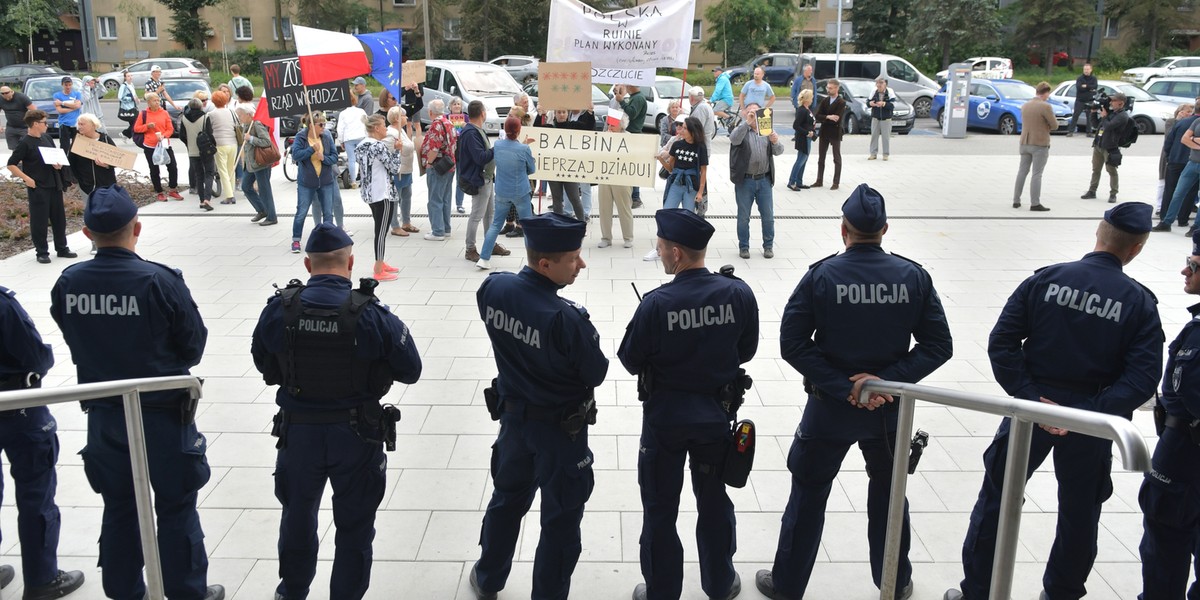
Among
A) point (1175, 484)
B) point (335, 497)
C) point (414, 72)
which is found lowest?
point (335, 497)

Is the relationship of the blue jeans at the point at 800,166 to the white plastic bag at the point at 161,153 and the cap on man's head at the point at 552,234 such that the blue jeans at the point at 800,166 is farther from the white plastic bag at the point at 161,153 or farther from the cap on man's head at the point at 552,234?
the cap on man's head at the point at 552,234

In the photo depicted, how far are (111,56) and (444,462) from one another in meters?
53.0

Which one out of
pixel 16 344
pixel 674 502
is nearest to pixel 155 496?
pixel 16 344

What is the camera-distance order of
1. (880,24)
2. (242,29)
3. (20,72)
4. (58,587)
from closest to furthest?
1. (58,587)
2. (20,72)
3. (880,24)
4. (242,29)

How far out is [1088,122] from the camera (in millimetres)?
24359

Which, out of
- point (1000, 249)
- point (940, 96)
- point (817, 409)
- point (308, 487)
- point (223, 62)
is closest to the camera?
point (308, 487)

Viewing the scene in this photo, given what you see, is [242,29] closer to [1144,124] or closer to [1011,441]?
[1144,124]

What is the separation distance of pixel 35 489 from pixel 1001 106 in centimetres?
2576

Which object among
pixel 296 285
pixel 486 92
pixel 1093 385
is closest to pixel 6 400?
pixel 296 285

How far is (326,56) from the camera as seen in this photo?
36.1 feet

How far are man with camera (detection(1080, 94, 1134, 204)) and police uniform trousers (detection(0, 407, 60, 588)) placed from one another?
48.2 ft

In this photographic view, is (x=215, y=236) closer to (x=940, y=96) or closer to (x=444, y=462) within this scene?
(x=444, y=462)

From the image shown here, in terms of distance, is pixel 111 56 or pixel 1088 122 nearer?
pixel 1088 122

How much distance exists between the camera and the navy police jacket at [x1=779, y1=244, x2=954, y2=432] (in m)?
4.16
